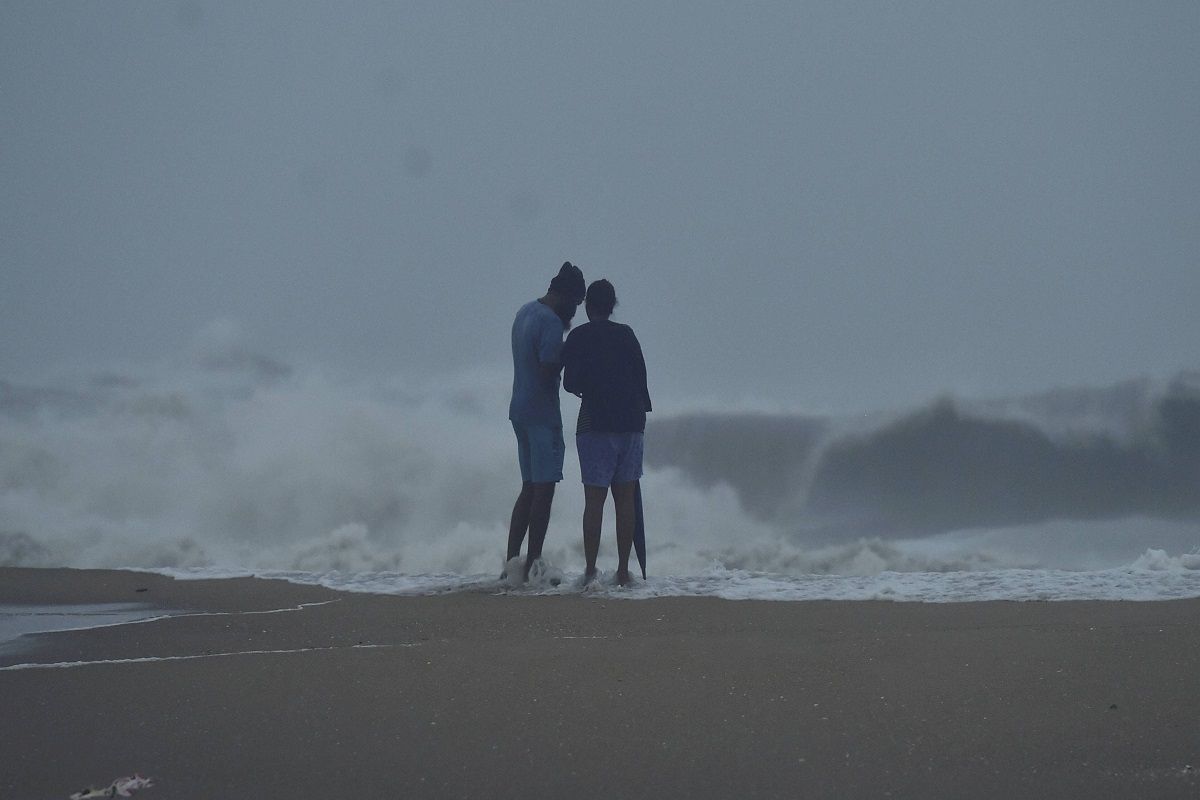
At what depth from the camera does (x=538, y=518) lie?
20.9ft

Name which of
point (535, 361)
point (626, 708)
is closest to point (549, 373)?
point (535, 361)

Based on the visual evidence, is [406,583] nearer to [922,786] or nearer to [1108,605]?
[1108,605]

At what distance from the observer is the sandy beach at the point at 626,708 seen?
8.29 feet

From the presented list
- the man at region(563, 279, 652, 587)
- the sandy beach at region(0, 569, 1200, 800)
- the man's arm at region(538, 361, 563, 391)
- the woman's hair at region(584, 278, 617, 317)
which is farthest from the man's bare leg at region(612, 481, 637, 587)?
the sandy beach at region(0, 569, 1200, 800)

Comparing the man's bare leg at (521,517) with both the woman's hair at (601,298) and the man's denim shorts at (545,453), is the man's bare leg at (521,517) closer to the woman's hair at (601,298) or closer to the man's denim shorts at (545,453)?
the man's denim shorts at (545,453)

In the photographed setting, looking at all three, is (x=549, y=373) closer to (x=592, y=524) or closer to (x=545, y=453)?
(x=545, y=453)

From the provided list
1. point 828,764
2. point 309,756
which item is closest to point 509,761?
point 309,756

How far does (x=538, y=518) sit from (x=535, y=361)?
0.94 m

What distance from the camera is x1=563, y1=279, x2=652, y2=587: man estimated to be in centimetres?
620

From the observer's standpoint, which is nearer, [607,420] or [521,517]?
[607,420]

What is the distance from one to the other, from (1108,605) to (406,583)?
3.95m

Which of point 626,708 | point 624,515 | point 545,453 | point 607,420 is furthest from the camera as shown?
point 545,453

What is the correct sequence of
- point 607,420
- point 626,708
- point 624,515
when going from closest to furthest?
1. point 626,708
2. point 607,420
3. point 624,515

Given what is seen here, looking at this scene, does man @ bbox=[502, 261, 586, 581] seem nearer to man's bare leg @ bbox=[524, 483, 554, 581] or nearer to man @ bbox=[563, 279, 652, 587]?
man's bare leg @ bbox=[524, 483, 554, 581]
